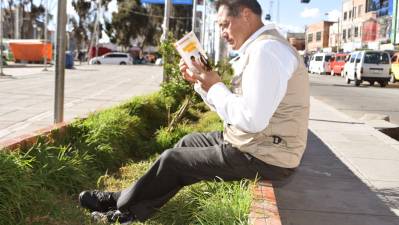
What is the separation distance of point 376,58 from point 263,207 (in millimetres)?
25283

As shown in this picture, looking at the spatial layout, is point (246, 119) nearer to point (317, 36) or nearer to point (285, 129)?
point (285, 129)

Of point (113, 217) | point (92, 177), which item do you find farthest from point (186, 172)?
point (92, 177)

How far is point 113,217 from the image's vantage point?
359 centimetres

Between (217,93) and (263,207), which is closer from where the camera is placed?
(217,93)

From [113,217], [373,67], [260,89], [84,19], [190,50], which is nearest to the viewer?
[260,89]

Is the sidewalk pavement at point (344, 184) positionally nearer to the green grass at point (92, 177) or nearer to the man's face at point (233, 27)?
the green grass at point (92, 177)

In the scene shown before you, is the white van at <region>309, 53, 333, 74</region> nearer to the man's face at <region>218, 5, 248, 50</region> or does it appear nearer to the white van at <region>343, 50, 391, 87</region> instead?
the white van at <region>343, 50, 391, 87</region>

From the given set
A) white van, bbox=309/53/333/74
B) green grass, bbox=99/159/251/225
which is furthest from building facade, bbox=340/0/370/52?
green grass, bbox=99/159/251/225

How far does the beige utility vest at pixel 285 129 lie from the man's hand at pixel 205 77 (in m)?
0.16

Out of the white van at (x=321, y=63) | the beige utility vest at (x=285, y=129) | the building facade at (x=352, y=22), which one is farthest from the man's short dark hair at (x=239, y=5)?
the building facade at (x=352, y=22)

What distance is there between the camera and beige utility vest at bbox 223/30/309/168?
3.10 meters

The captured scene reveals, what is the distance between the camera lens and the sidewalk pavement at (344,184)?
3.94 m

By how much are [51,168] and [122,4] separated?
241 ft

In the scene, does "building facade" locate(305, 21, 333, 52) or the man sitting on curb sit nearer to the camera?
the man sitting on curb
